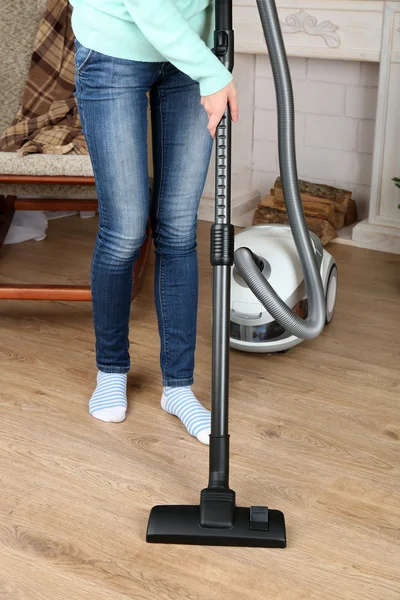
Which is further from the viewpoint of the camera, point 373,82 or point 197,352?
point 373,82

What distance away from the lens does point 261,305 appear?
1867mm

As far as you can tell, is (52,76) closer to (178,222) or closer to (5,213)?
(5,213)

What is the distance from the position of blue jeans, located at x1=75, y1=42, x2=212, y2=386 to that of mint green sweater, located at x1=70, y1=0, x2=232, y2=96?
27 millimetres

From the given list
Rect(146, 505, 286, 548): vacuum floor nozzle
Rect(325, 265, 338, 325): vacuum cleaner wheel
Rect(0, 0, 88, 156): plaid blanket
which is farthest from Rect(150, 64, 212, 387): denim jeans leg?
Rect(0, 0, 88, 156): plaid blanket

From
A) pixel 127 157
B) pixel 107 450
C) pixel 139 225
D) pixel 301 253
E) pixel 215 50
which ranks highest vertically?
pixel 215 50

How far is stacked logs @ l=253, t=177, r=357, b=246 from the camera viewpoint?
8.86 feet

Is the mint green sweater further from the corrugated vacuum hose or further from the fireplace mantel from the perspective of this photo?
the fireplace mantel

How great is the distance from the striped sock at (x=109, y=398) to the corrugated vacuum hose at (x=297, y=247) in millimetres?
328

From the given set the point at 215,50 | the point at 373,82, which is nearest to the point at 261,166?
the point at 373,82

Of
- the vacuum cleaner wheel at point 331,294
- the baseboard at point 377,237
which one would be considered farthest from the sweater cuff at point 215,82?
the baseboard at point 377,237

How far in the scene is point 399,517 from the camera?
1334 mm

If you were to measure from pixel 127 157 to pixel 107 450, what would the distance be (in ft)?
1.75

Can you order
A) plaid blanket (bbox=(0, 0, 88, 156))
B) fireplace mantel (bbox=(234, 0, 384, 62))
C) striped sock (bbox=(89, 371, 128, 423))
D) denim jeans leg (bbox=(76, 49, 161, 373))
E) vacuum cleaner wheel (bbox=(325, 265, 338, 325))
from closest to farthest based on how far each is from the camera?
denim jeans leg (bbox=(76, 49, 161, 373))
striped sock (bbox=(89, 371, 128, 423))
vacuum cleaner wheel (bbox=(325, 265, 338, 325))
plaid blanket (bbox=(0, 0, 88, 156))
fireplace mantel (bbox=(234, 0, 384, 62))

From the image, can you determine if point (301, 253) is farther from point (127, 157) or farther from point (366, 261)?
point (366, 261)
